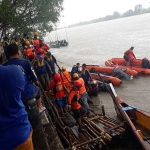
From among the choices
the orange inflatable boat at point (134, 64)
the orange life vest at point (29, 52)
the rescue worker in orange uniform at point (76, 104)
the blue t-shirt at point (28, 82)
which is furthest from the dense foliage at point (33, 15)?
the blue t-shirt at point (28, 82)

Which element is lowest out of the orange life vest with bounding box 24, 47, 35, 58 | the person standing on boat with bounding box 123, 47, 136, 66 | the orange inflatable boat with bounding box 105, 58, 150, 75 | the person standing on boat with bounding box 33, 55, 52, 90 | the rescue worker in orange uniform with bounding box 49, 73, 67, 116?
the orange inflatable boat with bounding box 105, 58, 150, 75

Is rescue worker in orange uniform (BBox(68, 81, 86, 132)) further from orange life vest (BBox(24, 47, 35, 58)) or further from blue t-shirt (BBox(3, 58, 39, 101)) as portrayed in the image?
orange life vest (BBox(24, 47, 35, 58))

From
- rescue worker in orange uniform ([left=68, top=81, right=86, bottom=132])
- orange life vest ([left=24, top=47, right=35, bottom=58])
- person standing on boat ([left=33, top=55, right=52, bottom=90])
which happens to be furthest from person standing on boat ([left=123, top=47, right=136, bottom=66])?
rescue worker in orange uniform ([left=68, top=81, right=86, bottom=132])

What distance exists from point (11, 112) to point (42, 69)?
742 cm

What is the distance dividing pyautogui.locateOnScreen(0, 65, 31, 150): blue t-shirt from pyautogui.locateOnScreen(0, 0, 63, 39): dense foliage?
563 inches

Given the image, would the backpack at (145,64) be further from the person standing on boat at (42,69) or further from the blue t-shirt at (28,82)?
the blue t-shirt at (28,82)

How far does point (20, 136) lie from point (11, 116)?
8.7 inches

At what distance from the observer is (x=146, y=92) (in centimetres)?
1503

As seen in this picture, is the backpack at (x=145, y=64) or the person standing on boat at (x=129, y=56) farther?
the person standing on boat at (x=129, y=56)

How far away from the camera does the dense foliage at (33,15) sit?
17.4 meters

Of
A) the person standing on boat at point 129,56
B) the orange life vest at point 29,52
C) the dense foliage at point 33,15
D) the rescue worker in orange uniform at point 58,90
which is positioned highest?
the dense foliage at point 33,15

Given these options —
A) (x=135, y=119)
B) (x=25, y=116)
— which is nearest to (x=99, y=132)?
(x=135, y=119)

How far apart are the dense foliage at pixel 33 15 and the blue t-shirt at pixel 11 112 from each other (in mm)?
14310

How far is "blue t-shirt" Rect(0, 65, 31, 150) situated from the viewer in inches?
81.0
